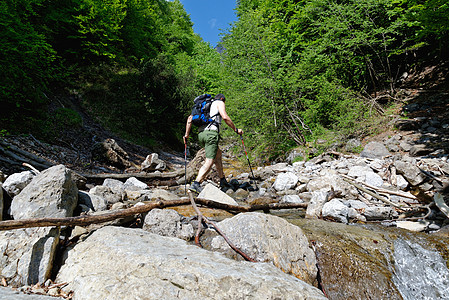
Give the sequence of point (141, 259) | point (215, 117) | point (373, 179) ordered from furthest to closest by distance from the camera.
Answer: point (215, 117), point (373, 179), point (141, 259)

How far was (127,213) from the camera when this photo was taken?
2.65 metres

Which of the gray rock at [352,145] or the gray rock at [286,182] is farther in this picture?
the gray rock at [352,145]

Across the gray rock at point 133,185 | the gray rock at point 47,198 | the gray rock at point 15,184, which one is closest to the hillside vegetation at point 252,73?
the gray rock at point 133,185

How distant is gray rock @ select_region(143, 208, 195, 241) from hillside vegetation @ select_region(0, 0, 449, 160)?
7.14 m

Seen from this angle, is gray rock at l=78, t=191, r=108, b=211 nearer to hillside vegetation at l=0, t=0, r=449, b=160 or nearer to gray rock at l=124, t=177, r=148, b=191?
gray rock at l=124, t=177, r=148, b=191

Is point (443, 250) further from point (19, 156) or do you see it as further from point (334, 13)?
point (334, 13)

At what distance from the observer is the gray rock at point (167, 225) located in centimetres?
270

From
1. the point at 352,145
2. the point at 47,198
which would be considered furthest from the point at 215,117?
the point at 352,145

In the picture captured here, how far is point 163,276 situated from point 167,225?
1.23 metres

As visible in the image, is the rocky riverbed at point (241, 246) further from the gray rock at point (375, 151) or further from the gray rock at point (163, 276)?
the gray rock at point (375, 151)

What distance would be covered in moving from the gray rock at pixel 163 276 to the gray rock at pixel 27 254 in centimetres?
16

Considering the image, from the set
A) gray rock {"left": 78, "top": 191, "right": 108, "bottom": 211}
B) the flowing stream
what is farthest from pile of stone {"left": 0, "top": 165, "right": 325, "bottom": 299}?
the flowing stream

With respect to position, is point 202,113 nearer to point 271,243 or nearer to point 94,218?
point 94,218

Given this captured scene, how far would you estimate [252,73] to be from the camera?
9.51 meters
